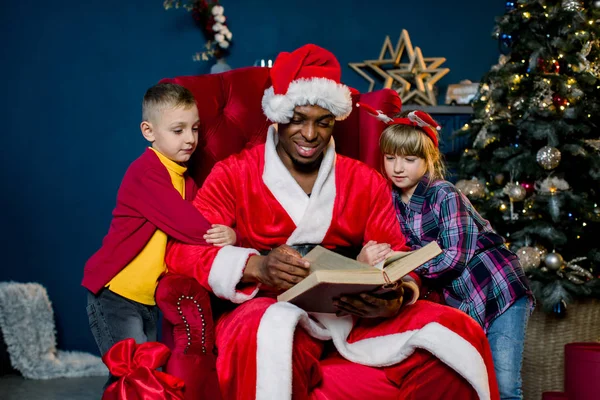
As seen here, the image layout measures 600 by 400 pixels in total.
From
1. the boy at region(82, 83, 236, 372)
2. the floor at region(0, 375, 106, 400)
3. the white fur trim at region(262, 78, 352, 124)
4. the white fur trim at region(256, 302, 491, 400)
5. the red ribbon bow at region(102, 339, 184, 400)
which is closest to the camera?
the white fur trim at region(256, 302, 491, 400)

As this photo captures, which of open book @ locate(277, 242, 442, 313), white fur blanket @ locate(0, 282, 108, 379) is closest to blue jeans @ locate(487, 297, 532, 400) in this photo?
open book @ locate(277, 242, 442, 313)

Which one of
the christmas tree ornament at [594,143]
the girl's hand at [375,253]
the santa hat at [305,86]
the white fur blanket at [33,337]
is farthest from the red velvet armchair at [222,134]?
the white fur blanket at [33,337]

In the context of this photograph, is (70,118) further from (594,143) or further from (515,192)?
(594,143)

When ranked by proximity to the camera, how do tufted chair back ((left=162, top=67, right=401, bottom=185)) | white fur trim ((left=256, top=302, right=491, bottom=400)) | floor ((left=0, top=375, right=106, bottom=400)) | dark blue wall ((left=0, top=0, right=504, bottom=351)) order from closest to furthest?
white fur trim ((left=256, top=302, right=491, bottom=400))
tufted chair back ((left=162, top=67, right=401, bottom=185))
floor ((left=0, top=375, right=106, bottom=400))
dark blue wall ((left=0, top=0, right=504, bottom=351))

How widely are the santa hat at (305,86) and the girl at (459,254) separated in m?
0.30

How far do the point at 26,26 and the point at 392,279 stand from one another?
3.18 meters

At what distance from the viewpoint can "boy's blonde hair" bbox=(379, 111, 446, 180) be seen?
2555 millimetres

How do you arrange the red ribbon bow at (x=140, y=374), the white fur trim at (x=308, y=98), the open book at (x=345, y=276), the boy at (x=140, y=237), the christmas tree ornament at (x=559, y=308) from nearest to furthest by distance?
the open book at (x=345, y=276) < the red ribbon bow at (x=140, y=374) < the white fur trim at (x=308, y=98) < the boy at (x=140, y=237) < the christmas tree ornament at (x=559, y=308)

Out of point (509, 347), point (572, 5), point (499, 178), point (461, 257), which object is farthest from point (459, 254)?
point (572, 5)

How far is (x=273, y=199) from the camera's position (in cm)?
247

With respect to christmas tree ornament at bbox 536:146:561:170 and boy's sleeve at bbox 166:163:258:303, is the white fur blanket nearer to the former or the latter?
boy's sleeve at bbox 166:163:258:303

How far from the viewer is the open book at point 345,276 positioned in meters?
1.77

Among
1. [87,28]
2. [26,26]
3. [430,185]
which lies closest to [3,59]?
[26,26]

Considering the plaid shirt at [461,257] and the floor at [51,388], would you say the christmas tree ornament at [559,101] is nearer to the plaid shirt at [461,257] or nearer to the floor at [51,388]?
the plaid shirt at [461,257]
